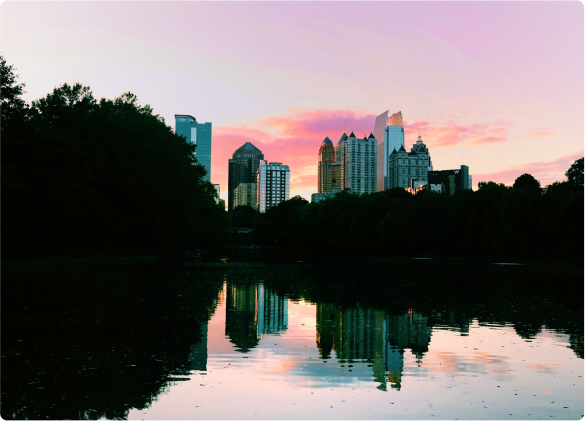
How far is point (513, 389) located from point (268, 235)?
18065 cm

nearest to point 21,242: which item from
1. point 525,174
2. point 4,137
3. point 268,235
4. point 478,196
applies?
point 4,137

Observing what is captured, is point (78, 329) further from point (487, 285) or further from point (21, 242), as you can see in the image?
point (21, 242)

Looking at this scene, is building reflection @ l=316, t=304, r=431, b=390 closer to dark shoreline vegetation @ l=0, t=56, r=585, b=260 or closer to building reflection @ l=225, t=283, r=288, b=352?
building reflection @ l=225, t=283, r=288, b=352

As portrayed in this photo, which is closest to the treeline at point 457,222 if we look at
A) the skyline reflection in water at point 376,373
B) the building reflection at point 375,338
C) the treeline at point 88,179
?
the treeline at point 88,179

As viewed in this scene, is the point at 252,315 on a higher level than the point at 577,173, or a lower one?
lower

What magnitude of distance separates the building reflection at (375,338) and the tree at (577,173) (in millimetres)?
68016

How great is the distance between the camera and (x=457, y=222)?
111 metres

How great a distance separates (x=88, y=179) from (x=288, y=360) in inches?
2049

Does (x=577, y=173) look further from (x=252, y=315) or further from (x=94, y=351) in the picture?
(x=94, y=351)

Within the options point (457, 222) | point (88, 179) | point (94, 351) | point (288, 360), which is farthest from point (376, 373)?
point (457, 222)

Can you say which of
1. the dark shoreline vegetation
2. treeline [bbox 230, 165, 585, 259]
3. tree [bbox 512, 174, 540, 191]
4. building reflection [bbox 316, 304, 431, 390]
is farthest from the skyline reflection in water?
tree [bbox 512, 174, 540, 191]

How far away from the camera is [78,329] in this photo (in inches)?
620

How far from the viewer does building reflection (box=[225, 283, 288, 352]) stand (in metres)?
15.2

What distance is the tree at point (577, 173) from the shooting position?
78275 millimetres
